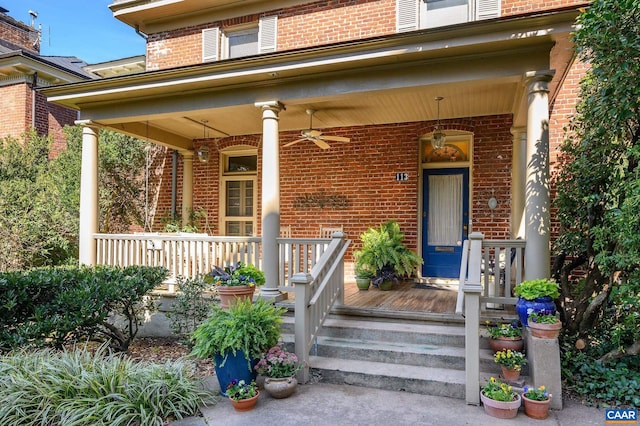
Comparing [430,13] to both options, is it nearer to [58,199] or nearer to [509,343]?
[509,343]

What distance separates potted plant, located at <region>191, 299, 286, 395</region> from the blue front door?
166 inches

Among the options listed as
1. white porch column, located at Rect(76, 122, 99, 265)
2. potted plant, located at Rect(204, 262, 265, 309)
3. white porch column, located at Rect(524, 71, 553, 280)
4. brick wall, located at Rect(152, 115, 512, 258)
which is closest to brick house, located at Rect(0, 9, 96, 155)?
white porch column, located at Rect(76, 122, 99, 265)

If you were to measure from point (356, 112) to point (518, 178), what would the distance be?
2743 millimetres

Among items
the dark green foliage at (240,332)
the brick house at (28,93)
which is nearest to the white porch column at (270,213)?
the dark green foliage at (240,332)

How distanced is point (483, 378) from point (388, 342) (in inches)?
44.0

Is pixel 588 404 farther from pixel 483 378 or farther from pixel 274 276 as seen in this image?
pixel 274 276

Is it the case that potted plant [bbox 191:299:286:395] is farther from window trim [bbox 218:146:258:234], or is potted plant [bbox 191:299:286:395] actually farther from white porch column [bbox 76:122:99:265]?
window trim [bbox 218:146:258:234]

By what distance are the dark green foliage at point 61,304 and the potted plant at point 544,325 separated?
454cm

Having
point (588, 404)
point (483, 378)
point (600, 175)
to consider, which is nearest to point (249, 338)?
point (483, 378)

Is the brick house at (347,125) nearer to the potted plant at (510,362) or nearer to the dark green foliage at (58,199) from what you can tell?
the potted plant at (510,362)

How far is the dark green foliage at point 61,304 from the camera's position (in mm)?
4402

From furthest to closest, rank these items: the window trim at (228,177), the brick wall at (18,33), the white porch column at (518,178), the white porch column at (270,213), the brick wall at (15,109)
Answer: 1. the brick wall at (18,33)
2. the brick wall at (15,109)
3. the window trim at (228,177)
4. the white porch column at (518,178)
5. the white porch column at (270,213)

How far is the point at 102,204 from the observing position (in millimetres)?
9258

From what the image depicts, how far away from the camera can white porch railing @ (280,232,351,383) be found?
446 cm
